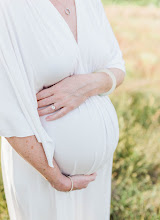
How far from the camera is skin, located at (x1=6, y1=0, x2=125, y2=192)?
1445mm

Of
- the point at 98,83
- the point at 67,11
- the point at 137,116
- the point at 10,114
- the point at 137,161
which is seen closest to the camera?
the point at 10,114

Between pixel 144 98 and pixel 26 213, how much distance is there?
290 centimetres

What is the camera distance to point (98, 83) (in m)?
1.69

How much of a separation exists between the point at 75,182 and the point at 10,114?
445mm

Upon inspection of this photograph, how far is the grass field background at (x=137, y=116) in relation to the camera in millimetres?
2922

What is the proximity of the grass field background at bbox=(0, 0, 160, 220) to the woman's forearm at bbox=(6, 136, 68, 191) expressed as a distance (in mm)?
1391

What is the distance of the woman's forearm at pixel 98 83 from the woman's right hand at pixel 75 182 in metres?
0.36

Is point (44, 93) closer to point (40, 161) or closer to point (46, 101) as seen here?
point (46, 101)

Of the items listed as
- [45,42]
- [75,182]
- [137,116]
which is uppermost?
[45,42]

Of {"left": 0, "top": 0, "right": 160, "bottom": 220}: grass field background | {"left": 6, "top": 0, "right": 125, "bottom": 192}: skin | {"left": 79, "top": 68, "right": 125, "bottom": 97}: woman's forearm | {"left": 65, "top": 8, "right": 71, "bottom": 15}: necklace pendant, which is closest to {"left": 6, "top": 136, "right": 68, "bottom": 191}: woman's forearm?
{"left": 6, "top": 0, "right": 125, "bottom": 192}: skin

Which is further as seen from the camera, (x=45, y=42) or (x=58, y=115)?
(x=58, y=115)

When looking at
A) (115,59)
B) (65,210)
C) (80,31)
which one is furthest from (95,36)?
(65,210)

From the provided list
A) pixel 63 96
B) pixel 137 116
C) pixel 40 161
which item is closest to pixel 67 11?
pixel 63 96

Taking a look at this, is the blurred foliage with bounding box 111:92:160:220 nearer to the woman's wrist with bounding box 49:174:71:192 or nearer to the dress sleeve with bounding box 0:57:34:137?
the woman's wrist with bounding box 49:174:71:192
